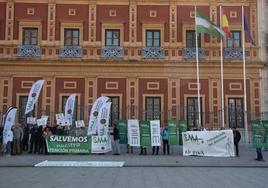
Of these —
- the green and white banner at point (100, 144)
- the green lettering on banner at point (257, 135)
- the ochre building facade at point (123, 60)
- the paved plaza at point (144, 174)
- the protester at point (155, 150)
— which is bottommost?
the paved plaza at point (144, 174)

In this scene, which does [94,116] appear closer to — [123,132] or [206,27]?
[123,132]

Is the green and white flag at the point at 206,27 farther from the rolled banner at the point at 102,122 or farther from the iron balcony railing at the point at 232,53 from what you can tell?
the rolled banner at the point at 102,122

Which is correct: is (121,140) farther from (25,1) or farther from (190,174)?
(25,1)

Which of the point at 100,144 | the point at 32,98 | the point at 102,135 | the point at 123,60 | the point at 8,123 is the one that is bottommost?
the point at 100,144

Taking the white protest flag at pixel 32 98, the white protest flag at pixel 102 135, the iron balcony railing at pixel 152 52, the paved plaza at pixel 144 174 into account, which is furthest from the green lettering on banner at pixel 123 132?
the iron balcony railing at pixel 152 52

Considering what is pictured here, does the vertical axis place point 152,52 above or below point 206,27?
below

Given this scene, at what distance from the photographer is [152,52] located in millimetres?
28234

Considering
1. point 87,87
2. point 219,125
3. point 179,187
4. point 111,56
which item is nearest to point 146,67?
point 111,56

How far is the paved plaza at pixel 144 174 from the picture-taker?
36.9 feet

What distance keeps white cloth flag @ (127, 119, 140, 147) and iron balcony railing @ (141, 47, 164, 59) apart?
763cm

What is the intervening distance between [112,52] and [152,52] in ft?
8.99

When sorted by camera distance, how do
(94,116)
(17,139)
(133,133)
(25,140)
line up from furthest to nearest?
(25,140) → (94,116) → (133,133) → (17,139)

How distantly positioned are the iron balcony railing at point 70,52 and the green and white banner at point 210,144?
36.3ft

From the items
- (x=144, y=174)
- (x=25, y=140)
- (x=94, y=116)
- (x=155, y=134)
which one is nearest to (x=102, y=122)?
(x=94, y=116)
